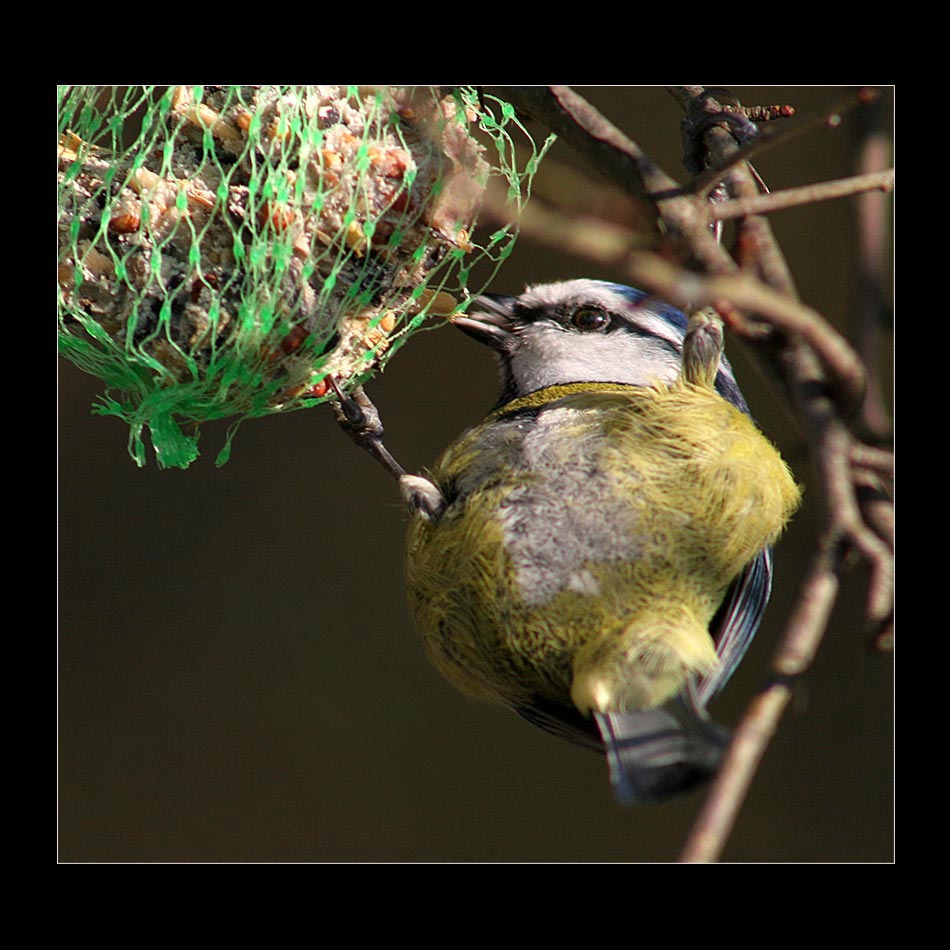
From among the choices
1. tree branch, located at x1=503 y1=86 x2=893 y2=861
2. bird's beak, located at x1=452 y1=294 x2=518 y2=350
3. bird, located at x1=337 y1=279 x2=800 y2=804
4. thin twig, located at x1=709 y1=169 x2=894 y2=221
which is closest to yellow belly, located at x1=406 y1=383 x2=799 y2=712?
bird, located at x1=337 y1=279 x2=800 y2=804

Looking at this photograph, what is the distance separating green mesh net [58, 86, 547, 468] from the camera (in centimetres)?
137

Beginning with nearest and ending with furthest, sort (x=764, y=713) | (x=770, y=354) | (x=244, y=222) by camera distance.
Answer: (x=764, y=713) → (x=770, y=354) → (x=244, y=222)

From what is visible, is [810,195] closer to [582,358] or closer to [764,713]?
[764,713]

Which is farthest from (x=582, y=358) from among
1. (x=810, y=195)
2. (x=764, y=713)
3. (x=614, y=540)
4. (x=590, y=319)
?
(x=764, y=713)

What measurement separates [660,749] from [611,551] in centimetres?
27

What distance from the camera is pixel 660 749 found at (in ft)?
4.79

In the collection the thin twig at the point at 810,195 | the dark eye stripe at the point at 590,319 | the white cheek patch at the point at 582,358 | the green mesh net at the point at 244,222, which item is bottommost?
the white cheek patch at the point at 582,358

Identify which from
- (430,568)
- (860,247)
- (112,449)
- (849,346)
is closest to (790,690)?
(849,346)

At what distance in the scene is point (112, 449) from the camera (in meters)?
3.25

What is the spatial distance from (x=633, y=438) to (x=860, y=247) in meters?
0.60

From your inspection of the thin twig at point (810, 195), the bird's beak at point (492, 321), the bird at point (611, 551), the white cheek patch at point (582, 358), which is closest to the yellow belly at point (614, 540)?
the bird at point (611, 551)

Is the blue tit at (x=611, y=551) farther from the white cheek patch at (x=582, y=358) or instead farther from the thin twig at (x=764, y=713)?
the thin twig at (x=764, y=713)

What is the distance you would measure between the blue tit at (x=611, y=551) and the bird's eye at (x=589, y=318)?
15 cm

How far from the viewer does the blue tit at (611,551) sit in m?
1.54
